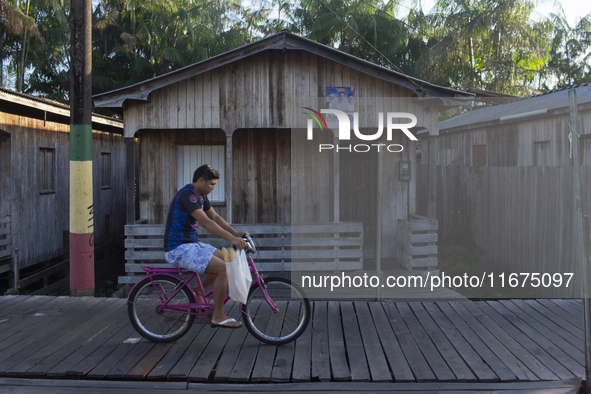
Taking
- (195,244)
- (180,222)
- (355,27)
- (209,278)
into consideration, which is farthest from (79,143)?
(355,27)

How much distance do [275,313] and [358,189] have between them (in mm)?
6035

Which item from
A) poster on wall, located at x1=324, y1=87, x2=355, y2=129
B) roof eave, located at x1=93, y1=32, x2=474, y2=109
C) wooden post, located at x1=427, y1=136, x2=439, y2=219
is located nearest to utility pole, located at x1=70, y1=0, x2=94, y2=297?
roof eave, located at x1=93, y1=32, x2=474, y2=109

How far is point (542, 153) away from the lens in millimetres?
11633

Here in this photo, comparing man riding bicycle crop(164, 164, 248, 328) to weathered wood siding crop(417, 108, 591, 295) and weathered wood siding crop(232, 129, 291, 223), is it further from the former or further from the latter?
weathered wood siding crop(232, 129, 291, 223)

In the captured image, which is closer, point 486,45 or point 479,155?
point 479,155

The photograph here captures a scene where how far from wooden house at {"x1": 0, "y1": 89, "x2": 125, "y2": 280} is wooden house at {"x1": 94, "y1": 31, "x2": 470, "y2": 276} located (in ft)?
7.31

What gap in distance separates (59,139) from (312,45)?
6.85 metres

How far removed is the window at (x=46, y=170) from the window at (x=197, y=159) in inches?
125

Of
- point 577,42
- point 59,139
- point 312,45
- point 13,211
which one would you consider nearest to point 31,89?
point 59,139

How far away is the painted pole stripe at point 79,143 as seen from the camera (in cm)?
702

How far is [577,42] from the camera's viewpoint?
34875 millimetres

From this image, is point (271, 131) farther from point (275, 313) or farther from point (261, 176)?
point (275, 313)

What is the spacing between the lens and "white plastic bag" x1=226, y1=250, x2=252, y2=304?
5145 millimetres

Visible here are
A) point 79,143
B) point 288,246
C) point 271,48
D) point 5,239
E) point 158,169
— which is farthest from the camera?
point 158,169
